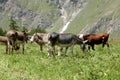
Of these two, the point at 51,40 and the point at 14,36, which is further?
the point at 14,36

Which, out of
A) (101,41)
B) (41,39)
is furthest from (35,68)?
(101,41)

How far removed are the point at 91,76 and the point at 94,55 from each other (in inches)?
331

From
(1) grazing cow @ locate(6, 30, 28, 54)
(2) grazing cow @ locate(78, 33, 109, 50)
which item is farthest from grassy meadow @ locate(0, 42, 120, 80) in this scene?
(2) grazing cow @ locate(78, 33, 109, 50)

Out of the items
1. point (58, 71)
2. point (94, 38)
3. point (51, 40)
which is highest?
point (51, 40)

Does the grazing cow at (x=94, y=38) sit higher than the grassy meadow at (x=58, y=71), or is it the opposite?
the grassy meadow at (x=58, y=71)

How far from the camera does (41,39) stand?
33.4 metres

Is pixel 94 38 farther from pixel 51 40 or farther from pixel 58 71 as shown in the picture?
pixel 58 71

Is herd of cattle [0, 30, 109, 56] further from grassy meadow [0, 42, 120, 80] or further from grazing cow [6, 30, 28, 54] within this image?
grassy meadow [0, 42, 120, 80]

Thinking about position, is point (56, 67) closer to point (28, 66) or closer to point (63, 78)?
point (28, 66)

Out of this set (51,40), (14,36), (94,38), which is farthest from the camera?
(94,38)

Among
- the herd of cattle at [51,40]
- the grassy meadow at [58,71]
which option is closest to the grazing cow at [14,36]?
the herd of cattle at [51,40]

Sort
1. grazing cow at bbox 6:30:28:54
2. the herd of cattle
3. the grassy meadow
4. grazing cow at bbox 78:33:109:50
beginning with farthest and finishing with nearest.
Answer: grazing cow at bbox 78:33:109:50, grazing cow at bbox 6:30:28:54, the herd of cattle, the grassy meadow

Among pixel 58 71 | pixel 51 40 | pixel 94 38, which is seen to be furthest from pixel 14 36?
pixel 58 71

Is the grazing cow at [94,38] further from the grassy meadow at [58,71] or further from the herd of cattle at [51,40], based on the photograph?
the grassy meadow at [58,71]
